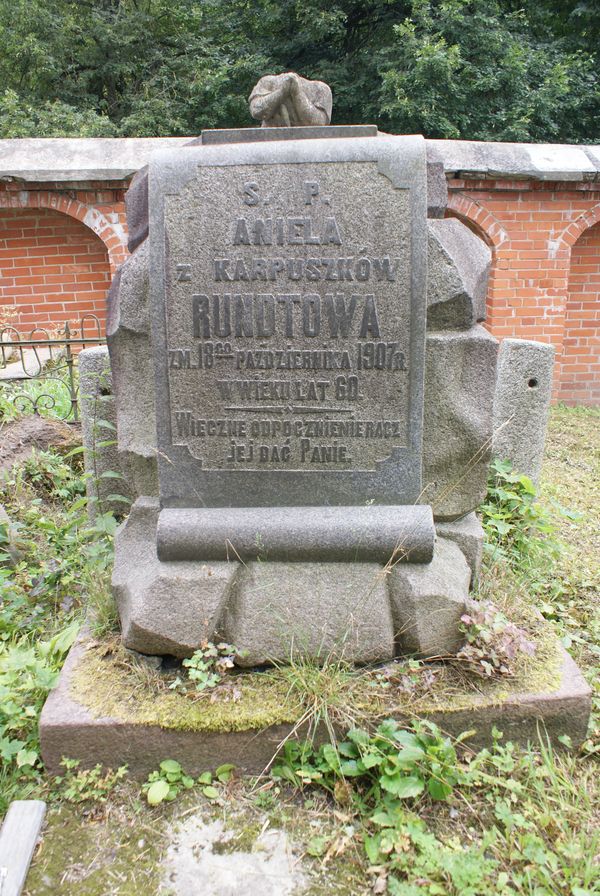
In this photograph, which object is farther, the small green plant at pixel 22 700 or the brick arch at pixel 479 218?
the brick arch at pixel 479 218

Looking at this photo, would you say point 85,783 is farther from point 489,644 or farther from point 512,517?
point 512,517

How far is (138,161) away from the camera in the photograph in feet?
19.4

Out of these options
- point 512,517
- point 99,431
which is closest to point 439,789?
point 512,517

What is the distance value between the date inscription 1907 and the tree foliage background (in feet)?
29.1

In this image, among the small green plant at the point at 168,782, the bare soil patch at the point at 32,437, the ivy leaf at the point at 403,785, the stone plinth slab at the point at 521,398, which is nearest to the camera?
the ivy leaf at the point at 403,785

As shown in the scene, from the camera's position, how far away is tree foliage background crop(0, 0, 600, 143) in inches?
391

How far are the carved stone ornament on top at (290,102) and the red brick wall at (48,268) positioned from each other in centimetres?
508

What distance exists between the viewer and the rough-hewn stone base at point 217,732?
1.81 meters

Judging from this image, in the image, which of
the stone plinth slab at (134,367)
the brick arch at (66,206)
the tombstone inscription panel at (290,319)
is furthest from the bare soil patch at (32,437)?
the brick arch at (66,206)

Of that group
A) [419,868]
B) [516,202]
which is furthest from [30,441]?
[516,202]

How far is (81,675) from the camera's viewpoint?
196 centimetres

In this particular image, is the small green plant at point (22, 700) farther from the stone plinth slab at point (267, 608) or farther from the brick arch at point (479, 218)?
the brick arch at point (479, 218)

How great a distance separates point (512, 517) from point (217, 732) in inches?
70.7

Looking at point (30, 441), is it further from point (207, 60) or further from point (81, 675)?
point (207, 60)
